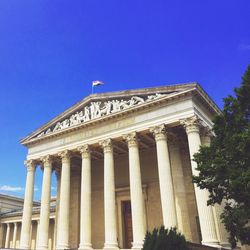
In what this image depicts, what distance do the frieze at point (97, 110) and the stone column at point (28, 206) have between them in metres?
3.51

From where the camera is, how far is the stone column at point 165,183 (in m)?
20.9

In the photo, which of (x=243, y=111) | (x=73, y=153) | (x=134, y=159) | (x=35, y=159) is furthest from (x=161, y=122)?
(x=35, y=159)

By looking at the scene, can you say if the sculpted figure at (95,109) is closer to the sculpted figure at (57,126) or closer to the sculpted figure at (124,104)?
the sculpted figure at (124,104)

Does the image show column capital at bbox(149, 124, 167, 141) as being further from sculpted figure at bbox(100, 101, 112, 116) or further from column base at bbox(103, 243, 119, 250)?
column base at bbox(103, 243, 119, 250)

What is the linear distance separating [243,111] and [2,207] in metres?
50.8

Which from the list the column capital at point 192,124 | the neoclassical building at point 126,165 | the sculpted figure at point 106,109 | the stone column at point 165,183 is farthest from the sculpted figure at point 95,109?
the column capital at point 192,124

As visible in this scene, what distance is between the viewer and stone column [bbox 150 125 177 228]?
823 inches

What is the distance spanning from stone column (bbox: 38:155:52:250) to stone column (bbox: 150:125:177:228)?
11.6 m

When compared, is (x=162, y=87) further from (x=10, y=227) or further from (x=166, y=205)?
(x=10, y=227)

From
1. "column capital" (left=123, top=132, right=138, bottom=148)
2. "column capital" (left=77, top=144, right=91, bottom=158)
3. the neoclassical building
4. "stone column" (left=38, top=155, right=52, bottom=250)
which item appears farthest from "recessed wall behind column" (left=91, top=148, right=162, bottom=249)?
"column capital" (left=123, top=132, right=138, bottom=148)

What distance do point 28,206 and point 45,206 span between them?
2.16 metres

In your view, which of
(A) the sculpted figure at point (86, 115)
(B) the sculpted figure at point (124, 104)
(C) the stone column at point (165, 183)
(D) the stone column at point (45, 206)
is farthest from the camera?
(A) the sculpted figure at point (86, 115)

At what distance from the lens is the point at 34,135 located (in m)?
31.2

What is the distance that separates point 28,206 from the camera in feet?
95.3
